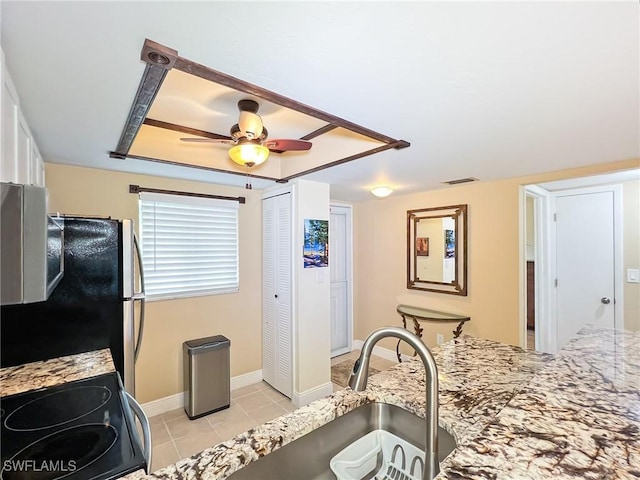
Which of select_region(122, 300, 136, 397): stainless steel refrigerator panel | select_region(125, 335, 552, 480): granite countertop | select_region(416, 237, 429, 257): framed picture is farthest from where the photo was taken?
select_region(416, 237, 429, 257): framed picture

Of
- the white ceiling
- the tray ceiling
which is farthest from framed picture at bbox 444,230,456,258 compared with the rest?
the tray ceiling

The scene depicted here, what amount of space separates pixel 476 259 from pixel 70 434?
348 centimetres

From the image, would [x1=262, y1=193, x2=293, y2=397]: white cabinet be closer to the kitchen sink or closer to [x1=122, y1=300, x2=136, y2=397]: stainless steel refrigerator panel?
[x1=122, y1=300, x2=136, y2=397]: stainless steel refrigerator panel

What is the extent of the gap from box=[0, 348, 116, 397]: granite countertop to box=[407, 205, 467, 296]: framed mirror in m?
3.27

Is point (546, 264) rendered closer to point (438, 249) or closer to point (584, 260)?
point (584, 260)

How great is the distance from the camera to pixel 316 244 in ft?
10.4

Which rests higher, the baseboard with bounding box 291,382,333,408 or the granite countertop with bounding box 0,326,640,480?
the granite countertop with bounding box 0,326,640,480

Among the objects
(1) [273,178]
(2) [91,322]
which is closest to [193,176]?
(1) [273,178]

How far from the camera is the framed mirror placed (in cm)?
342

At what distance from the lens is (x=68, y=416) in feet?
3.68

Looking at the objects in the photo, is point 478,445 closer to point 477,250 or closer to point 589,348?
point 589,348

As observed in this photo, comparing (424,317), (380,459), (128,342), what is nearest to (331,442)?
(380,459)

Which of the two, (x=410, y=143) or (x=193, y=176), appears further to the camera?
(x=193, y=176)

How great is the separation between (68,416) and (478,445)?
4.63 feet
